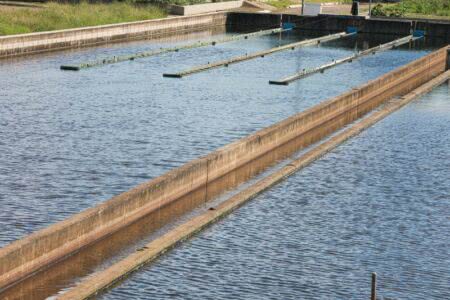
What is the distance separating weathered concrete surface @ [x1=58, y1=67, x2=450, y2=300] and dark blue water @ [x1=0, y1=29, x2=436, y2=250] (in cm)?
362

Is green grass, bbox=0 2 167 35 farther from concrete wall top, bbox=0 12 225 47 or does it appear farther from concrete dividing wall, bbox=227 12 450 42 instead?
concrete dividing wall, bbox=227 12 450 42

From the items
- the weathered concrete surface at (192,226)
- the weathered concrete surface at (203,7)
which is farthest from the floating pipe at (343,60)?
the weathered concrete surface at (203,7)

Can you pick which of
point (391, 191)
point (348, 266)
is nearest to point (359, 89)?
point (391, 191)

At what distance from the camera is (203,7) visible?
99.8 meters

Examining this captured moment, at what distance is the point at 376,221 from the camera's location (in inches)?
1400

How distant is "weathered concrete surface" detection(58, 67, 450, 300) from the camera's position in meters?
28.1

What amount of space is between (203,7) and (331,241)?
68.3 metres

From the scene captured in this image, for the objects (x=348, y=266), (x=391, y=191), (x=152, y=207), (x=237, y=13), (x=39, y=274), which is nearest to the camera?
(x=39, y=274)

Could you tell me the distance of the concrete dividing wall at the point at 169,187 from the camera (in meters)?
28.6

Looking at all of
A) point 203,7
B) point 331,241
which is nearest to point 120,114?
point 331,241

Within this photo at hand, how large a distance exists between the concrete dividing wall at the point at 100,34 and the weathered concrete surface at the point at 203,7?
1.63 meters

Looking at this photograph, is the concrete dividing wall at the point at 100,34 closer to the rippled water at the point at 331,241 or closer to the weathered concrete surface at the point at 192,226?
the weathered concrete surface at the point at 192,226

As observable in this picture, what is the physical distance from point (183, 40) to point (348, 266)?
5563cm

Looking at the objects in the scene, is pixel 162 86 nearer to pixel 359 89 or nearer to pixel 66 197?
pixel 359 89
